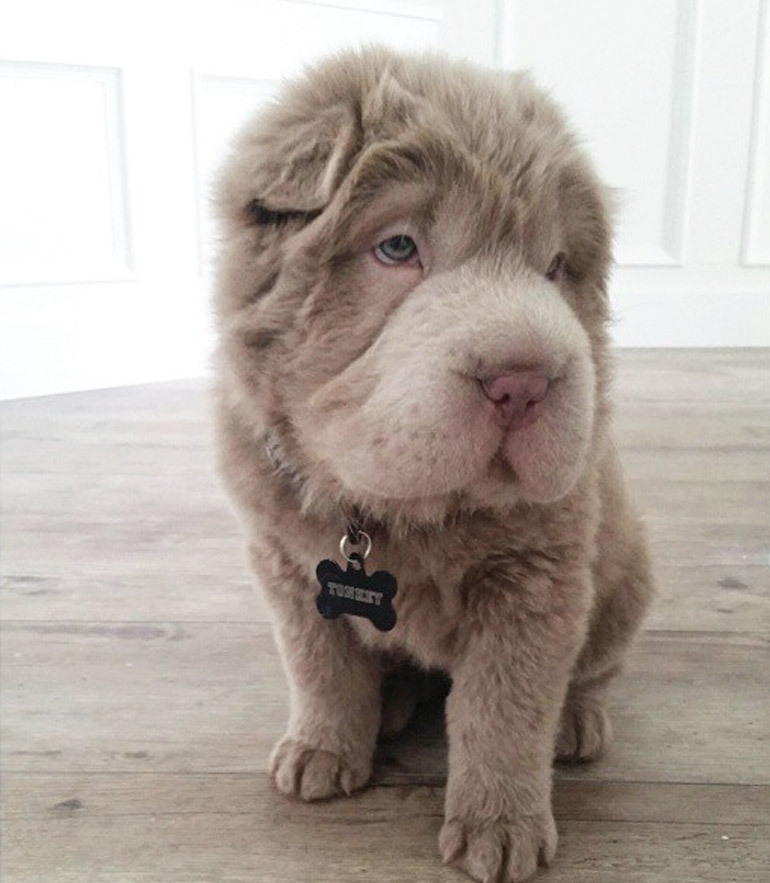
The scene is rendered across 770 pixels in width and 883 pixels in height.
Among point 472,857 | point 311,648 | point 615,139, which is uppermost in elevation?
point 615,139

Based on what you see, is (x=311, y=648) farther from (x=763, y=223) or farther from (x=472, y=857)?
(x=763, y=223)

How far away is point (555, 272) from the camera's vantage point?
3.30 feet

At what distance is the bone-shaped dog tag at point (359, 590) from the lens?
100 centimetres

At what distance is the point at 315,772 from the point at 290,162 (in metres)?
0.69

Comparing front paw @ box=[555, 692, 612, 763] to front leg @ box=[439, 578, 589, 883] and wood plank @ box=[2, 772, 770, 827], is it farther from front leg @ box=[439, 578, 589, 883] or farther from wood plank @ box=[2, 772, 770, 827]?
front leg @ box=[439, 578, 589, 883]

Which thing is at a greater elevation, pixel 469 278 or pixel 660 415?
pixel 469 278

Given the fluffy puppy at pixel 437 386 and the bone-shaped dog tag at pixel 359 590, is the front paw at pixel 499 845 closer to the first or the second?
the fluffy puppy at pixel 437 386

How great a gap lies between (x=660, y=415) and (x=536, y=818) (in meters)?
2.08

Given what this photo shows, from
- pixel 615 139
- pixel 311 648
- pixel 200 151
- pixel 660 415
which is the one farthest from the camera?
pixel 615 139

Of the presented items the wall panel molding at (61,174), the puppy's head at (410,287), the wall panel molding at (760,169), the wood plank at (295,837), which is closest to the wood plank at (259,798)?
the wood plank at (295,837)

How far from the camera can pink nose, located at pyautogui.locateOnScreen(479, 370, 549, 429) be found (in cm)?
85

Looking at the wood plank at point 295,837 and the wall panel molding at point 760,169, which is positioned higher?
the wall panel molding at point 760,169

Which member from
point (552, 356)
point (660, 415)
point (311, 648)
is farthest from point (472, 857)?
point (660, 415)

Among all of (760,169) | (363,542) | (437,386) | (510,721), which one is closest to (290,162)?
(437,386)
